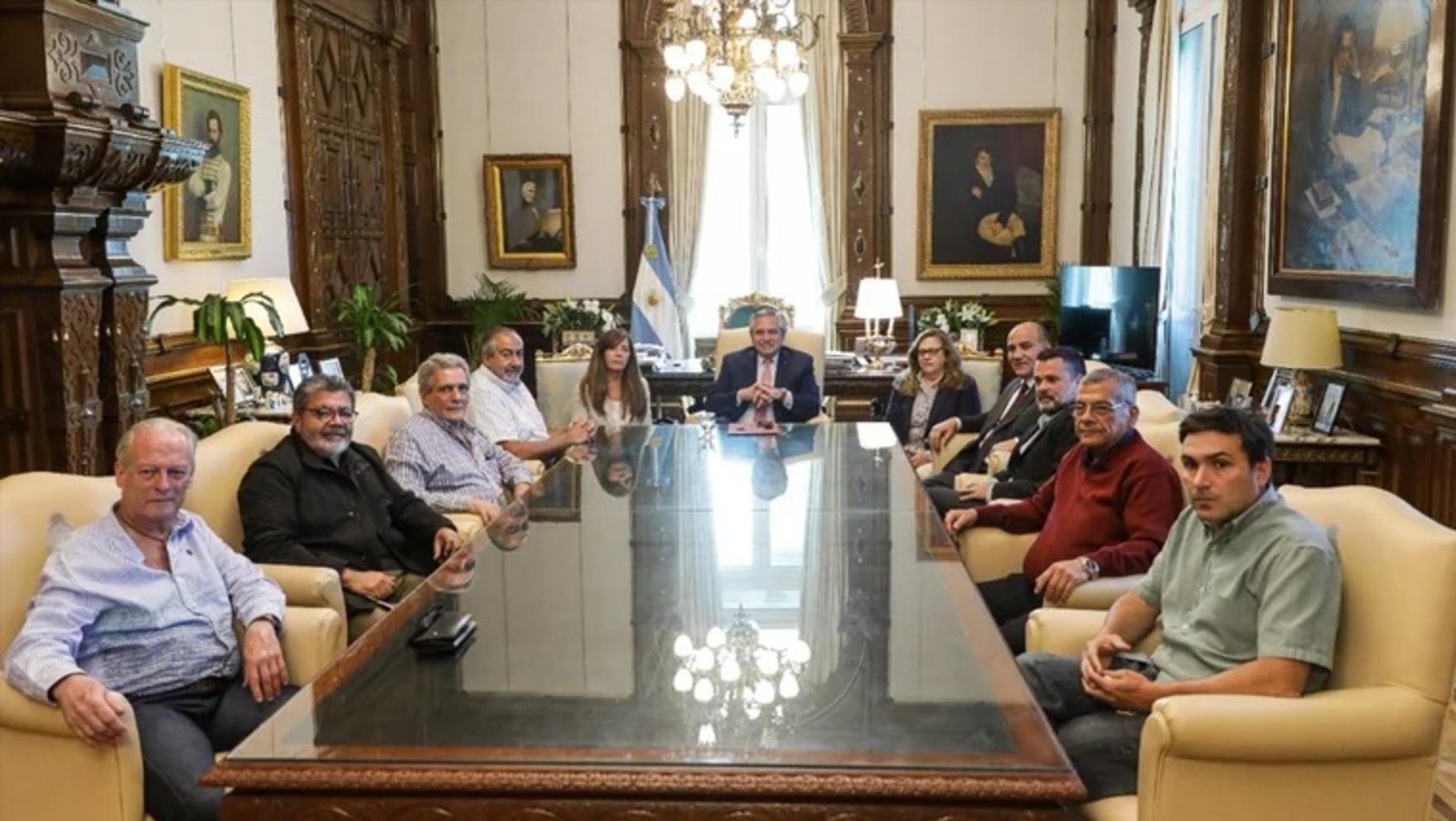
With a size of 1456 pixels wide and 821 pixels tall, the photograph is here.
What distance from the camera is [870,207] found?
9.64 metres

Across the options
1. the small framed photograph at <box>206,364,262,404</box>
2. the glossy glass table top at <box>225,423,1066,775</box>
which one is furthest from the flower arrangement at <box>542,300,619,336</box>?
the glossy glass table top at <box>225,423,1066,775</box>

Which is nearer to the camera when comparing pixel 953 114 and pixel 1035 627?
pixel 1035 627

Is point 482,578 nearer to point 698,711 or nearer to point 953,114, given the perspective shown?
point 698,711

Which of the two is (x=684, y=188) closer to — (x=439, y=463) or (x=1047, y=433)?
(x=439, y=463)

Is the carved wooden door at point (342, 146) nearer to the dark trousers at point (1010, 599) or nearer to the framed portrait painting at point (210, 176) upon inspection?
the framed portrait painting at point (210, 176)

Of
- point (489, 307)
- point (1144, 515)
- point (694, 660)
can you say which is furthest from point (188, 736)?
point (489, 307)

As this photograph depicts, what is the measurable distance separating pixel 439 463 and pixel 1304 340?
3.44 m

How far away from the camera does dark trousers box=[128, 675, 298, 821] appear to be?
92.4 inches

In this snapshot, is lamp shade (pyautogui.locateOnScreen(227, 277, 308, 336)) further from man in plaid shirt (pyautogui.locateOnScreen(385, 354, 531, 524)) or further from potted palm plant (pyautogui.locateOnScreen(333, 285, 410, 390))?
man in plaid shirt (pyautogui.locateOnScreen(385, 354, 531, 524))

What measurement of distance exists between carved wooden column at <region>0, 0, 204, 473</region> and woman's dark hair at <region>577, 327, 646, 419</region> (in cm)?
208

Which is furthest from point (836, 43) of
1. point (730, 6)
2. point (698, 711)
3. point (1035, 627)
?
point (698, 711)

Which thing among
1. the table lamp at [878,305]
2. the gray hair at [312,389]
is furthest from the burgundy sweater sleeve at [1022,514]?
the table lamp at [878,305]

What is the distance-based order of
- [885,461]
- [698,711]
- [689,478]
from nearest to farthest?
[698,711], [689,478], [885,461]

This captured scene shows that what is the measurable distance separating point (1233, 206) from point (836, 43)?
13.7 ft
